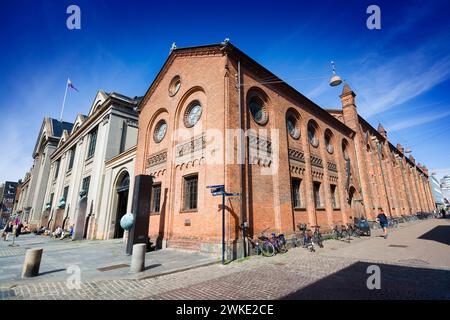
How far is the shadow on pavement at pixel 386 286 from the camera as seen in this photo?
15.3ft

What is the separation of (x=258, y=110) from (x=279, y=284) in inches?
395

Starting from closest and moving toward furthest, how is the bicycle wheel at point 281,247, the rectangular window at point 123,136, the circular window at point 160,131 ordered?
1. the bicycle wheel at point 281,247
2. the circular window at point 160,131
3. the rectangular window at point 123,136

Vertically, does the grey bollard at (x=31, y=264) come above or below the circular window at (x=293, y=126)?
below

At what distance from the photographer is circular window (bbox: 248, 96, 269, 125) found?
12.9 m

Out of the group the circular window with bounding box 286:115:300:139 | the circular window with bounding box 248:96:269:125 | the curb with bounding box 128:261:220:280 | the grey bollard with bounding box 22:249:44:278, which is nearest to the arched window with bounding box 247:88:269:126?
the circular window with bounding box 248:96:269:125

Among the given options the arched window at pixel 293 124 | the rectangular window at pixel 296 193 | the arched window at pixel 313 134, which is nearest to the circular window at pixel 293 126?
the arched window at pixel 293 124

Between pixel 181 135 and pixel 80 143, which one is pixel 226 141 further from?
pixel 80 143

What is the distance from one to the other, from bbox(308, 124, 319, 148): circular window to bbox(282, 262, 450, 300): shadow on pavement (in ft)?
39.3

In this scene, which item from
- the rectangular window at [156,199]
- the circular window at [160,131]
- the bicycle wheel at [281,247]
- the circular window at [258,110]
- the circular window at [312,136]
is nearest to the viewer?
the bicycle wheel at [281,247]

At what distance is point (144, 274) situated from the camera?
255 inches

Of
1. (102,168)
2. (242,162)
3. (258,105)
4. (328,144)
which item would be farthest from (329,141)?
(102,168)

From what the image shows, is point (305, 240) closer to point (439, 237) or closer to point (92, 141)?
point (439, 237)

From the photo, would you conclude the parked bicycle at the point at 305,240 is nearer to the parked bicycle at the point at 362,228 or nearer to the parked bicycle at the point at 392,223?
the parked bicycle at the point at 362,228

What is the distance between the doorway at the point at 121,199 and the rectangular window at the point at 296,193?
12.9 m
